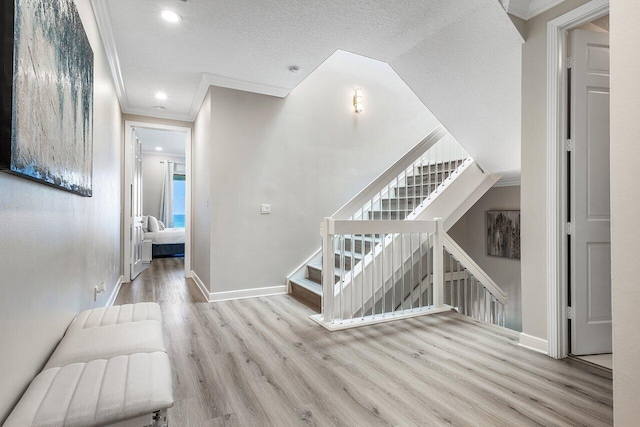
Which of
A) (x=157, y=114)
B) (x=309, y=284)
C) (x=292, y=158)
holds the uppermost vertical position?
(x=157, y=114)

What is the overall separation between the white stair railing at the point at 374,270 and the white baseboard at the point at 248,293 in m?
0.84

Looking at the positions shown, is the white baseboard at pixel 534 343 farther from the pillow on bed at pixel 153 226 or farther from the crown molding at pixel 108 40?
the pillow on bed at pixel 153 226

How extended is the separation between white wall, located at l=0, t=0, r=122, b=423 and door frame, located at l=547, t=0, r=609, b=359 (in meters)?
2.86

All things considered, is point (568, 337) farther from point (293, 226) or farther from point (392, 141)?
point (392, 141)

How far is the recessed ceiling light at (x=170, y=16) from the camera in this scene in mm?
2533

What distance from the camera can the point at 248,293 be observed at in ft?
12.9

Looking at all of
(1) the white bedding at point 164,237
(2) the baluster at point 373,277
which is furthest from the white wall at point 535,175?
(1) the white bedding at point 164,237

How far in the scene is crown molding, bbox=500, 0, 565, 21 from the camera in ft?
7.77

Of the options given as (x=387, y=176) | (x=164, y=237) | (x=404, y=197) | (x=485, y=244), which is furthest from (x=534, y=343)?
(x=164, y=237)

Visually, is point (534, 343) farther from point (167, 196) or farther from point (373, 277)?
point (167, 196)

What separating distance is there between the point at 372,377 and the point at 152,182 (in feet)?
29.8

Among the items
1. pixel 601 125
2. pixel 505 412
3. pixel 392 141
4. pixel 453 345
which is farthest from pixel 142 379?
pixel 392 141

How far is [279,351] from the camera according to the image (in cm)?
239

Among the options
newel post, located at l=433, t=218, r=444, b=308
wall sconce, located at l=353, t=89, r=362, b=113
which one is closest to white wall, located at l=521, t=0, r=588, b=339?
newel post, located at l=433, t=218, r=444, b=308
